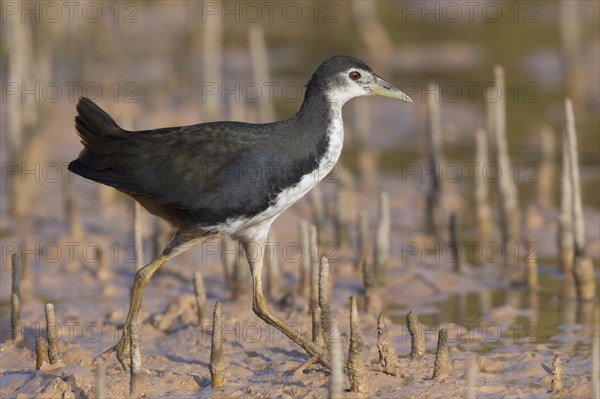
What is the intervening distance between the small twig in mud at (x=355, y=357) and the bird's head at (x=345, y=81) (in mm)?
Answer: 1544

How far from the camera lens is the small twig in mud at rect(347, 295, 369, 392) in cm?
670

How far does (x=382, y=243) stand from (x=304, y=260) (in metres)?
0.78

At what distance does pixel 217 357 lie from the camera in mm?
7305

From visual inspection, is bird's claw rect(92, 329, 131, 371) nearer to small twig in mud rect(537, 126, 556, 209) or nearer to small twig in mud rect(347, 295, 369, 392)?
small twig in mud rect(347, 295, 369, 392)

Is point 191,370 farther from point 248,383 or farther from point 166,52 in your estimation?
point 166,52

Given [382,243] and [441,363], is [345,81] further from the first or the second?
[382,243]

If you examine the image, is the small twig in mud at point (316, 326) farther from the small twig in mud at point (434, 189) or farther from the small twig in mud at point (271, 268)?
the small twig in mud at point (434, 189)

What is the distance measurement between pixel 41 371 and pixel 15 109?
20.0 feet

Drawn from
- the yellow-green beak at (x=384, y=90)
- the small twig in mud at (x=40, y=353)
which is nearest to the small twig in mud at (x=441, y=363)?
the yellow-green beak at (x=384, y=90)

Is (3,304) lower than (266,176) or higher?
lower

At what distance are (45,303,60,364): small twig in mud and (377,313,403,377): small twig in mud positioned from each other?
2.12 metres

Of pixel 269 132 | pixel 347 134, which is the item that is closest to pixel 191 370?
pixel 269 132

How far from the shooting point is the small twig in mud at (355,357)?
670cm

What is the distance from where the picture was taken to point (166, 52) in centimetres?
1897
